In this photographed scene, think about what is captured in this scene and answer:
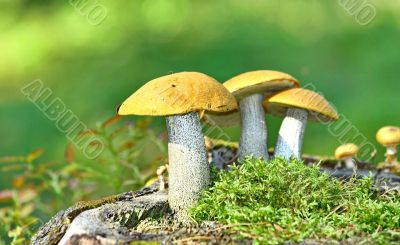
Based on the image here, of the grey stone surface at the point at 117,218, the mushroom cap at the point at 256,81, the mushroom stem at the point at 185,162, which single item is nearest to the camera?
the grey stone surface at the point at 117,218

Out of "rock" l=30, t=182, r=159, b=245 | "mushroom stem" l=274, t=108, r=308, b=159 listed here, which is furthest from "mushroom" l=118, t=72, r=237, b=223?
"mushroom stem" l=274, t=108, r=308, b=159

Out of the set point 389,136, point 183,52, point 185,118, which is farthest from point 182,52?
point 185,118

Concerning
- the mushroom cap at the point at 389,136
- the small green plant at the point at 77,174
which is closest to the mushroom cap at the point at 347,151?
the mushroom cap at the point at 389,136

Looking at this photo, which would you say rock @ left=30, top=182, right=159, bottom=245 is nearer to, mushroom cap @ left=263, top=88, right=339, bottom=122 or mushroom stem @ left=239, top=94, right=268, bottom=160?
mushroom stem @ left=239, top=94, right=268, bottom=160

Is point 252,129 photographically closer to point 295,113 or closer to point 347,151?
point 295,113

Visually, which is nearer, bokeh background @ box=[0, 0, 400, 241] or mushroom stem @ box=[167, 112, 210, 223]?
mushroom stem @ box=[167, 112, 210, 223]

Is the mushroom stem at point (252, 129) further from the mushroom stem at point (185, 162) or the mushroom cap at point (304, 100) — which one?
the mushroom stem at point (185, 162)

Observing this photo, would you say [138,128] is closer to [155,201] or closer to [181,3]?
[155,201]
